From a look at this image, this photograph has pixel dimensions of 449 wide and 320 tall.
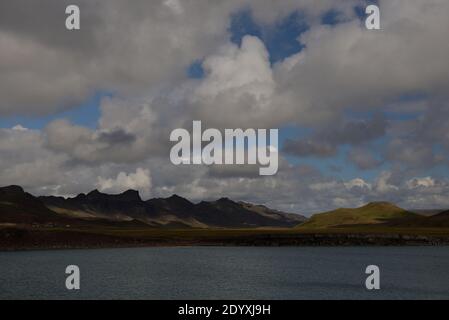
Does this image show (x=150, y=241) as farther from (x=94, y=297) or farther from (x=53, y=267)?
(x=94, y=297)

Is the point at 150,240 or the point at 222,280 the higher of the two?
the point at 222,280

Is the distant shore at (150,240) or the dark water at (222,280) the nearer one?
the dark water at (222,280)

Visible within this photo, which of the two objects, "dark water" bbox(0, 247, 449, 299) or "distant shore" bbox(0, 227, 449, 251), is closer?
"dark water" bbox(0, 247, 449, 299)

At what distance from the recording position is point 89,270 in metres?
87.2

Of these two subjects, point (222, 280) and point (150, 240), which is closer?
point (222, 280)

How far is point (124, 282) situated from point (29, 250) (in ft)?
285

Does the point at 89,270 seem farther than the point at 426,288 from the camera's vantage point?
Yes
